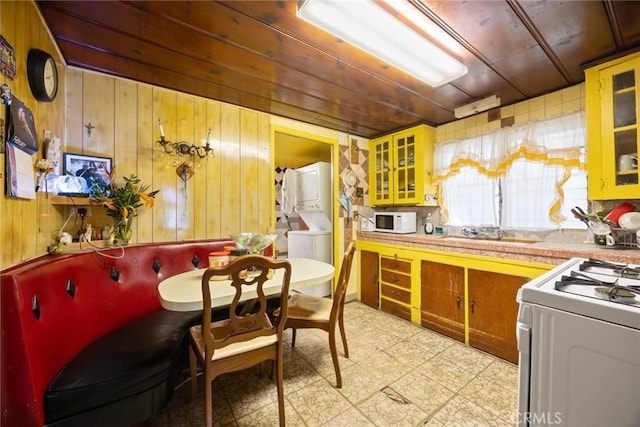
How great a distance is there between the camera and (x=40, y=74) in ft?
4.24

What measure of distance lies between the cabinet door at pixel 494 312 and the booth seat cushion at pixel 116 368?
7.73 ft

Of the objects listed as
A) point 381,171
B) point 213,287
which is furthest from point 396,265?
point 213,287

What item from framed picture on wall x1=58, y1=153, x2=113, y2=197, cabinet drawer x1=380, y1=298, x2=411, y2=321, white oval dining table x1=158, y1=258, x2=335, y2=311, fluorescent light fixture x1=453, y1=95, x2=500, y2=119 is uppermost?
fluorescent light fixture x1=453, y1=95, x2=500, y2=119

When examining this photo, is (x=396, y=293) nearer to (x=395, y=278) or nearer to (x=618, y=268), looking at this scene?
(x=395, y=278)

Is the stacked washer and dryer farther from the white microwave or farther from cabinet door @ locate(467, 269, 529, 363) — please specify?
cabinet door @ locate(467, 269, 529, 363)

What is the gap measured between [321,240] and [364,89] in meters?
2.09

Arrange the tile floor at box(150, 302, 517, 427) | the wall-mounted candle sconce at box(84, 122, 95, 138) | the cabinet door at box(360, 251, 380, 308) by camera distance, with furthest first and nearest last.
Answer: the cabinet door at box(360, 251, 380, 308) → the wall-mounted candle sconce at box(84, 122, 95, 138) → the tile floor at box(150, 302, 517, 427)

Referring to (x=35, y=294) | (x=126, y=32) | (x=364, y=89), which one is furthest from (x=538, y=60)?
(x=35, y=294)

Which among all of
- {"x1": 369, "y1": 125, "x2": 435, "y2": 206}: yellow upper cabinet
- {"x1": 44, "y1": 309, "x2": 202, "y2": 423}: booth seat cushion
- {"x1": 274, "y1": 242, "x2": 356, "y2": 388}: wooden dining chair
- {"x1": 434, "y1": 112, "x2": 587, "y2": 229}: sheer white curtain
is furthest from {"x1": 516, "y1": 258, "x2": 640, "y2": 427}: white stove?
{"x1": 369, "y1": 125, "x2": 435, "y2": 206}: yellow upper cabinet

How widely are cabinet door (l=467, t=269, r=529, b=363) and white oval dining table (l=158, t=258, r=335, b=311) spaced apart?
142 centimetres

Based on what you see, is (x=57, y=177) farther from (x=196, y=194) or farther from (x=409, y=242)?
(x=409, y=242)

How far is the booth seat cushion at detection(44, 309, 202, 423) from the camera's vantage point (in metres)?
1.02

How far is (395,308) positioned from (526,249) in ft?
4.89

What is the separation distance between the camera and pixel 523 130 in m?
2.38
